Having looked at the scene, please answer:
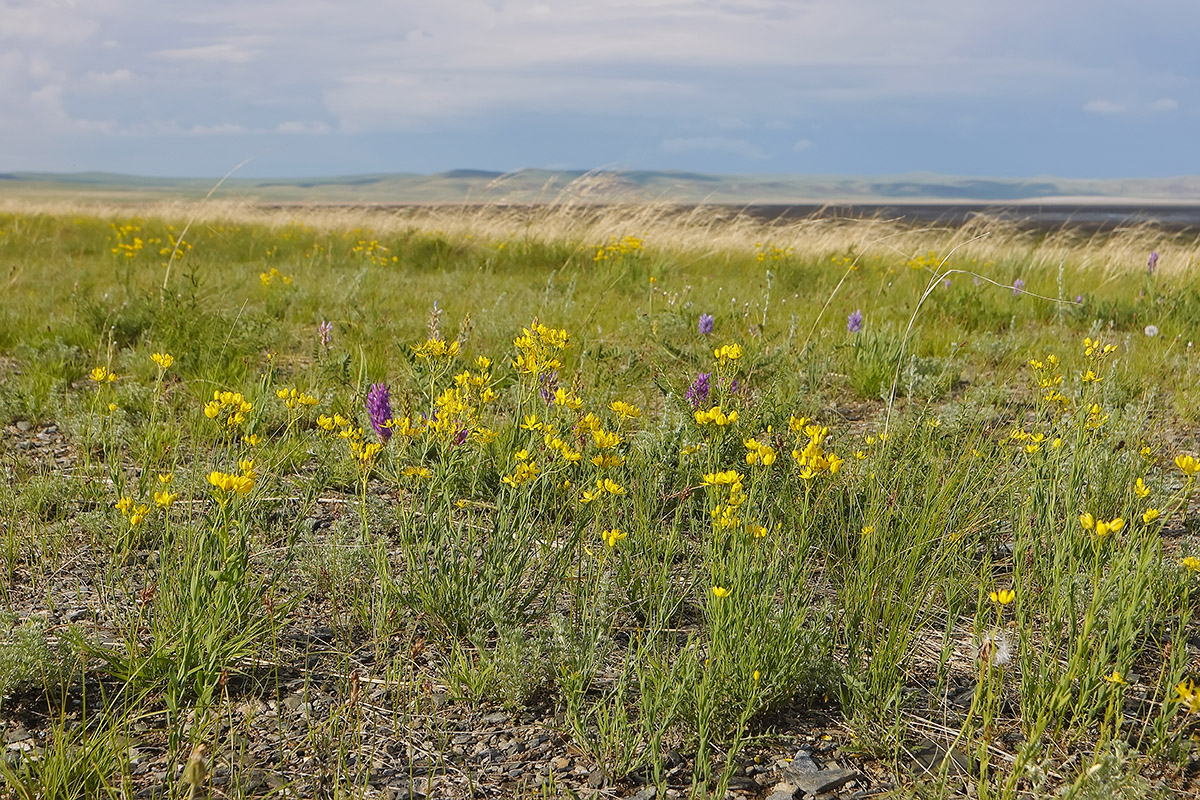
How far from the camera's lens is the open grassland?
1.77 meters

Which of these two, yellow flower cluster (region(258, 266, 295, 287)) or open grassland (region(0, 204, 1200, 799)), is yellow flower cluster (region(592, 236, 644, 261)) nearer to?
yellow flower cluster (region(258, 266, 295, 287))

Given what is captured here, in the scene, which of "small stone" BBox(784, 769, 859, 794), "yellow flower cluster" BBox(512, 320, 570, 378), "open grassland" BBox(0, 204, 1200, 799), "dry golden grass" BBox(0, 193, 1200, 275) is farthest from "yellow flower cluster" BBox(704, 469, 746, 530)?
"dry golden grass" BBox(0, 193, 1200, 275)

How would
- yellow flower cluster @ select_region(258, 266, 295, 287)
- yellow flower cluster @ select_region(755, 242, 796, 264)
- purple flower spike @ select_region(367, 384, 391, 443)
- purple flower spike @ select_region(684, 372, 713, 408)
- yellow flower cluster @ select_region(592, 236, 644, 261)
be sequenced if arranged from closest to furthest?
purple flower spike @ select_region(367, 384, 391, 443) < purple flower spike @ select_region(684, 372, 713, 408) < yellow flower cluster @ select_region(258, 266, 295, 287) < yellow flower cluster @ select_region(592, 236, 644, 261) < yellow flower cluster @ select_region(755, 242, 796, 264)

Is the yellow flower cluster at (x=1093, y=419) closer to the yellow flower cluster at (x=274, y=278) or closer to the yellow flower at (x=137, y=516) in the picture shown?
the yellow flower at (x=137, y=516)

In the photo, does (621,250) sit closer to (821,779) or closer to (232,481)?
(232,481)

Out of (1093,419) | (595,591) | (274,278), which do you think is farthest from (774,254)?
(595,591)

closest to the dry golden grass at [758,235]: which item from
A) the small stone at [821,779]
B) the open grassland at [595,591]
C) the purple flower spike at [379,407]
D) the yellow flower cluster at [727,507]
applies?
the open grassland at [595,591]

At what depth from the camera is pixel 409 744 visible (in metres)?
1.79

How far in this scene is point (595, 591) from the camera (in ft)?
7.20

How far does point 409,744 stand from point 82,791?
61 cm

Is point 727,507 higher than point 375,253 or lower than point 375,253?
lower

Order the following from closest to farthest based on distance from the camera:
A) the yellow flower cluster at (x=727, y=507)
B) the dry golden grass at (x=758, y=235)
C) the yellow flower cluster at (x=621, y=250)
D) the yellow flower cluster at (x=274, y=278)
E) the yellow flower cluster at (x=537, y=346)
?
the yellow flower cluster at (x=727, y=507) → the yellow flower cluster at (x=537, y=346) → the yellow flower cluster at (x=274, y=278) → the yellow flower cluster at (x=621, y=250) → the dry golden grass at (x=758, y=235)

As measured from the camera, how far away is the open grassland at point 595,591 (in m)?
1.77

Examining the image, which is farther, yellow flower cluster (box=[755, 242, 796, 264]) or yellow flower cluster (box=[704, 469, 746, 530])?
yellow flower cluster (box=[755, 242, 796, 264])
